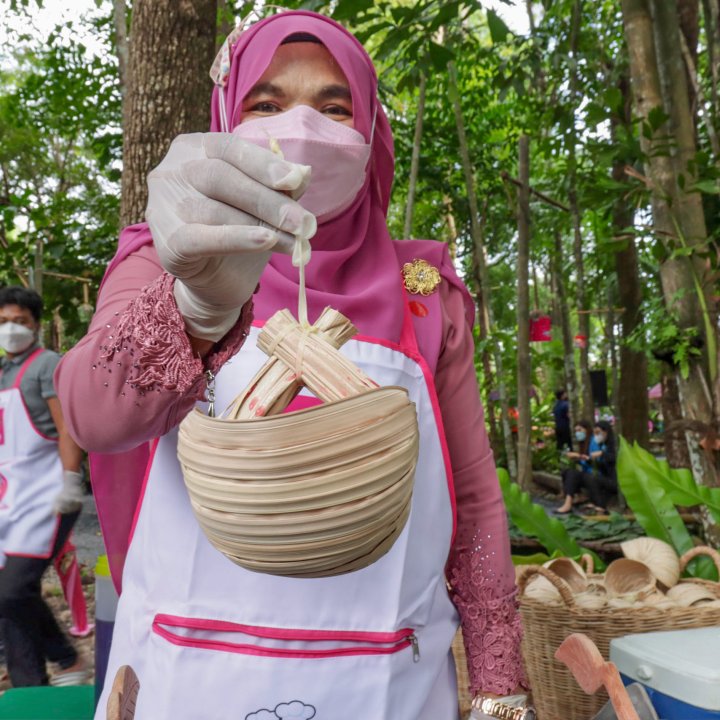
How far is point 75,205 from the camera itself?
5918mm

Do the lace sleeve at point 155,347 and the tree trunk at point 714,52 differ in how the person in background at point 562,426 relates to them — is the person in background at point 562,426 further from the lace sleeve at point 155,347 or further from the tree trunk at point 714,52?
the lace sleeve at point 155,347

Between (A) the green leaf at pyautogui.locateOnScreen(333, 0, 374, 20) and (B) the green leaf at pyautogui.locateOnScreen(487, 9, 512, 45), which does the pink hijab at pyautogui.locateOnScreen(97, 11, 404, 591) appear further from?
(B) the green leaf at pyautogui.locateOnScreen(487, 9, 512, 45)

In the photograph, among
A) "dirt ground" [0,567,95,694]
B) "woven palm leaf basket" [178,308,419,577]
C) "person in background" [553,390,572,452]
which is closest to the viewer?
"woven palm leaf basket" [178,308,419,577]

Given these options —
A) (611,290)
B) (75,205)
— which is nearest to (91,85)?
(75,205)

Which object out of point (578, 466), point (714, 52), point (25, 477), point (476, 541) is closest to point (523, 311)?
point (714, 52)

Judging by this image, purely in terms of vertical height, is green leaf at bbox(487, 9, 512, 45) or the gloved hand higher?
green leaf at bbox(487, 9, 512, 45)

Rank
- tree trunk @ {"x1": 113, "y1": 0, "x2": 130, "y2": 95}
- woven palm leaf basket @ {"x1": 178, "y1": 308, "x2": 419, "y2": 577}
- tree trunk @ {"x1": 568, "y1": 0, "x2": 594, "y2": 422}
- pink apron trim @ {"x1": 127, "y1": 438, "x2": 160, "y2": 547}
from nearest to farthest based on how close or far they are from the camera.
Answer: woven palm leaf basket @ {"x1": 178, "y1": 308, "x2": 419, "y2": 577} → pink apron trim @ {"x1": 127, "y1": 438, "x2": 160, "y2": 547} → tree trunk @ {"x1": 113, "y1": 0, "x2": 130, "y2": 95} → tree trunk @ {"x1": 568, "y1": 0, "x2": 594, "y2": 422}

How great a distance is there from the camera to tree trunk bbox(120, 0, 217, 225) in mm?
2439

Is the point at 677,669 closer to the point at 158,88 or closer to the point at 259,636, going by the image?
the point at 259,636

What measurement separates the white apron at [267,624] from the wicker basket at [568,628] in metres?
0.89

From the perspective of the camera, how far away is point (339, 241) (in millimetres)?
1229

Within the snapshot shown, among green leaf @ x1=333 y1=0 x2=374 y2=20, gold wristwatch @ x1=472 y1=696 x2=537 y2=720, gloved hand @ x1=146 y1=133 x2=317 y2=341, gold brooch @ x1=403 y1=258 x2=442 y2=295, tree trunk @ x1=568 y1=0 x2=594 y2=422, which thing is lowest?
gold wristwatch @ x1=472 y1=696 x2=537 y2=720

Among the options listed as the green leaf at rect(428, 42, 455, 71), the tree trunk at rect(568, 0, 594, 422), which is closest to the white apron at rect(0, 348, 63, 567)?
the green leaf at rect(428, 42, 455, 71)

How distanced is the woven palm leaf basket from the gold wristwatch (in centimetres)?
43
